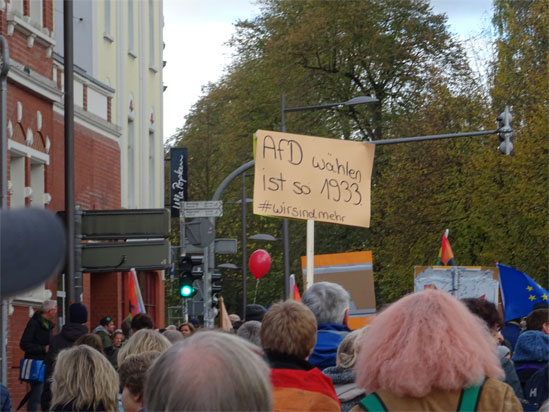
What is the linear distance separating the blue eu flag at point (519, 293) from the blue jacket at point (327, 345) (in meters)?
9.49

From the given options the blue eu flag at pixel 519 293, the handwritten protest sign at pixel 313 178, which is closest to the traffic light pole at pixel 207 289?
the blue eu flag at pixel 519 293

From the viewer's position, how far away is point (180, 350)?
2629 millimetres

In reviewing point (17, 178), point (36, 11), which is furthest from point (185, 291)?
point (36, 11)

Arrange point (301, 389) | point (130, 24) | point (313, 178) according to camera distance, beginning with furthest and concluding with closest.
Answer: point (130, 24) → point (313, 178) → point (301, 389)

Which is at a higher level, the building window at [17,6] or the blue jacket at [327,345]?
the building window at [17,6]

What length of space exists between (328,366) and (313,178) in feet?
24.6

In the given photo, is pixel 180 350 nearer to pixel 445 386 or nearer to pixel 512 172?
pixel 445 386

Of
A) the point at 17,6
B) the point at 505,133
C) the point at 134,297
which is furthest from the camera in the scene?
the point at 505,133

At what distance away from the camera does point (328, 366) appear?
709 cm

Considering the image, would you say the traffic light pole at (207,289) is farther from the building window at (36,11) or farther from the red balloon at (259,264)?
the red balloon at (259,264)

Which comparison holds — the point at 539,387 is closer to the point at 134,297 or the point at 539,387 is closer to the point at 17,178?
the point at 134,297

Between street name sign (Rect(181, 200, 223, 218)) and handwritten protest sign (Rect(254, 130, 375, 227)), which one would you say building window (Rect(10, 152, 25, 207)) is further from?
handwritten protest sign (Rect(254, 130, 375, 227))

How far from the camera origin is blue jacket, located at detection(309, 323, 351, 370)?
699 centimetres

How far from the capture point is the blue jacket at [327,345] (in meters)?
6.99
